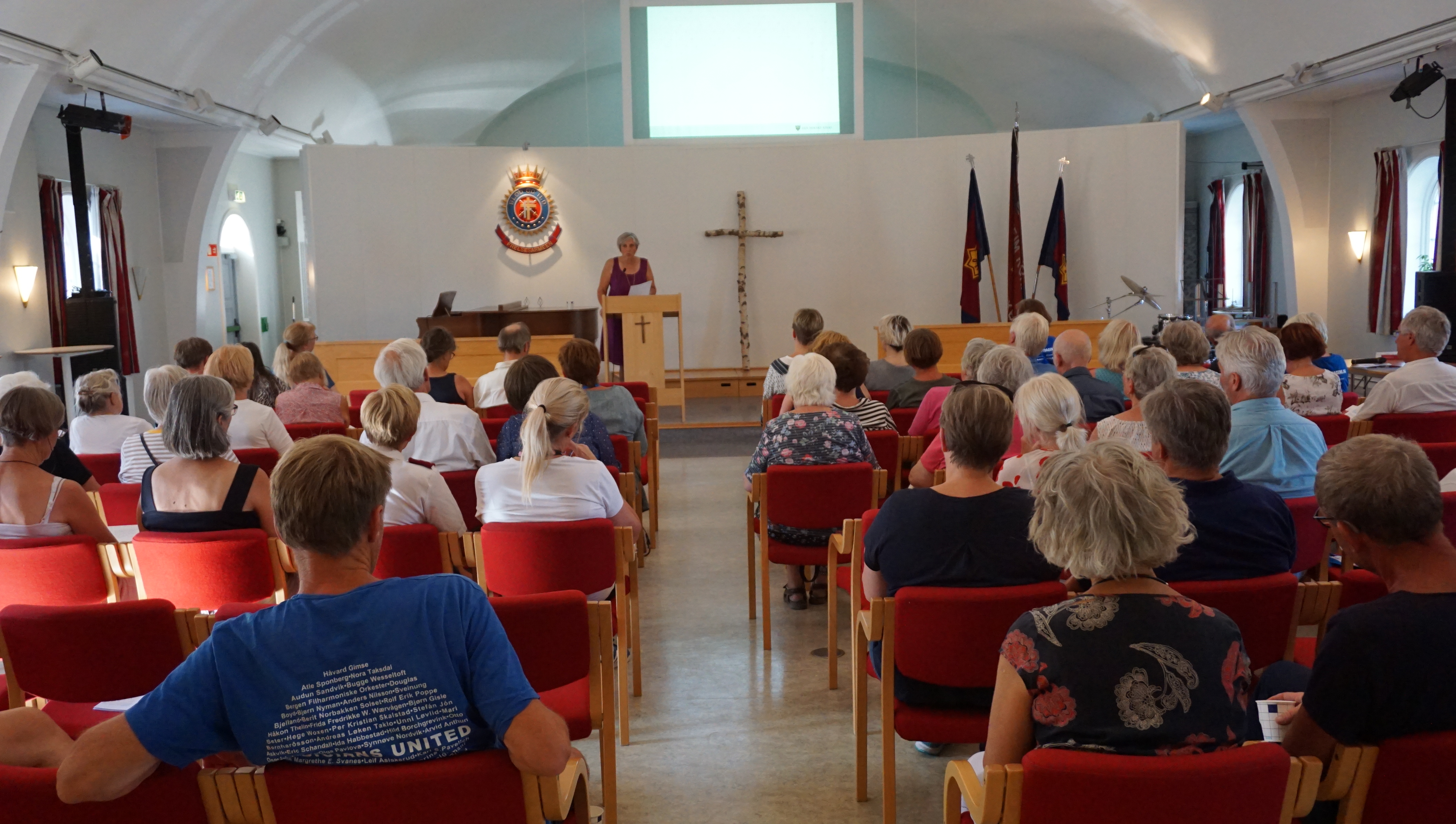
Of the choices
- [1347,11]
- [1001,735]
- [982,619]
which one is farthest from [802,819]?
[1347,11]

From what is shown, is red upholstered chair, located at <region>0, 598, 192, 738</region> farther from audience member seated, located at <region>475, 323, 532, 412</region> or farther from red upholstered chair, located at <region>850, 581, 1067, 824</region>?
audience member seated, located at <region>475, 323, 532, 412</region>

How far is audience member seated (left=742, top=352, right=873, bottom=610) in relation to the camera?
13.5ft

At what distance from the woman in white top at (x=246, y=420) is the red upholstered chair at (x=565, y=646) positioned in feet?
8.13

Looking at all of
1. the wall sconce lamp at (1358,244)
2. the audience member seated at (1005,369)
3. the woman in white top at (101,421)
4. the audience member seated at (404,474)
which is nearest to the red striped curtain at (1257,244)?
the wall sconce lamp at (1358,244)

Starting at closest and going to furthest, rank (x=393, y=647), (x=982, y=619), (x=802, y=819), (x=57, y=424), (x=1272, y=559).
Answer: (x=393, y=647)
(x=982, y=619)
(x=1272, y=559)
(x=802, y=819)
(x=57, y=424)

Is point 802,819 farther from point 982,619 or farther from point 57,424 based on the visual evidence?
point 57,424

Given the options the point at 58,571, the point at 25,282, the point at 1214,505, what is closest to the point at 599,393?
the point at 58,571

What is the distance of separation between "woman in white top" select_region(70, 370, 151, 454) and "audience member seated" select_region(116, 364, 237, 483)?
60 centimetres

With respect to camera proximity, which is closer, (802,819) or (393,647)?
(393,647)

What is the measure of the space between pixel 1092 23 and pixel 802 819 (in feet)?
39.6

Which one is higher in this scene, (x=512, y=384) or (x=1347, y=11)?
(x=1347, y=11)

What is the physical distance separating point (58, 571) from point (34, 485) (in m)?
0.40

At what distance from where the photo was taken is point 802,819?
279 centimetres

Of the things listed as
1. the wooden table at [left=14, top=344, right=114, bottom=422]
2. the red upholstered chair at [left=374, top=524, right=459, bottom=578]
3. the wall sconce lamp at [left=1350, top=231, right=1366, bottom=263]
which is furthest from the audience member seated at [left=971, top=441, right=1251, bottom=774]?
the wall sconce lamp at [left=1350, top=231, right=1366, bottom=263]
